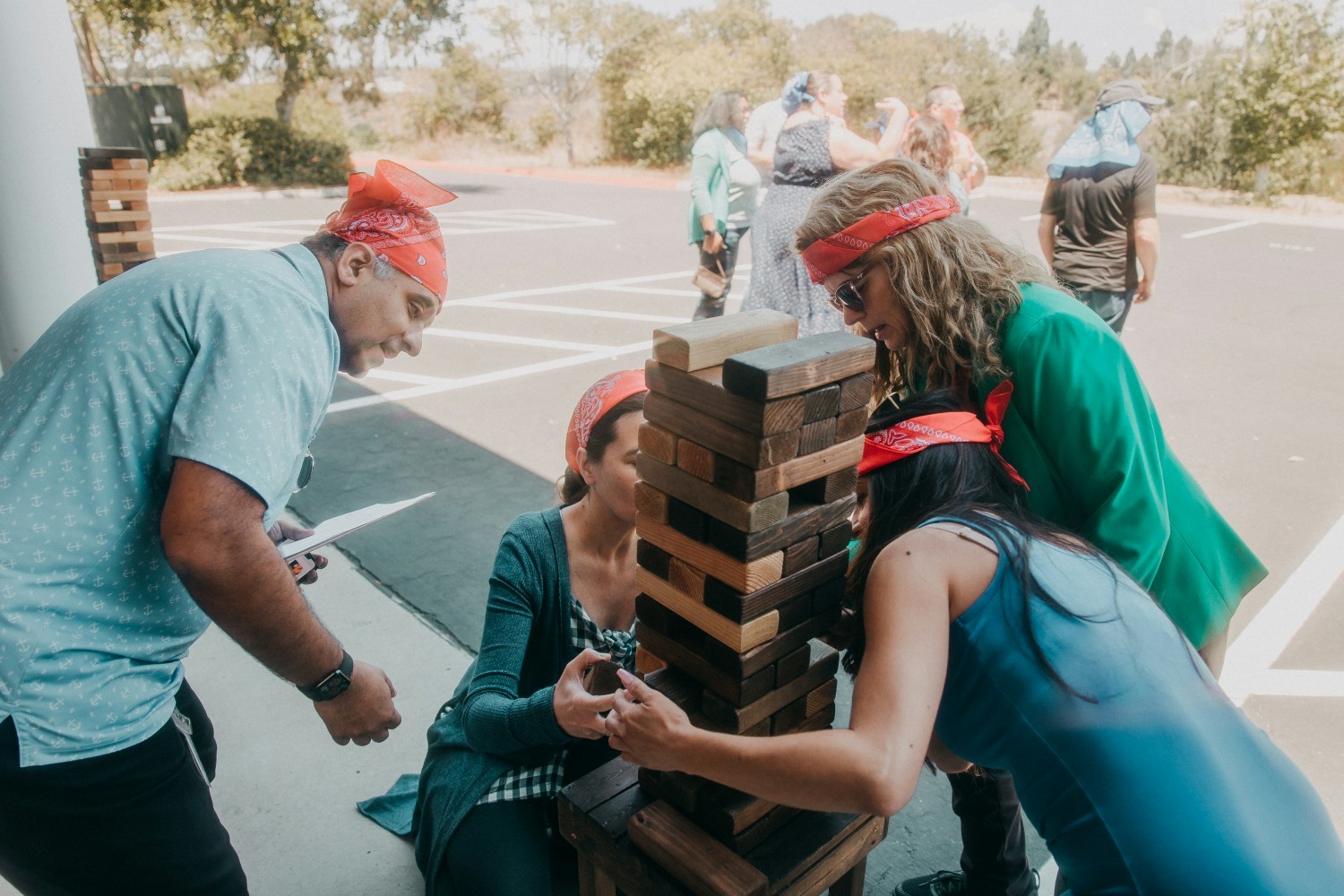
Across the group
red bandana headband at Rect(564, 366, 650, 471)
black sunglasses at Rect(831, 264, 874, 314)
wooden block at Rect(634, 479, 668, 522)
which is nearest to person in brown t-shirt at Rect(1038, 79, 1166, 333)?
black sunglasses at Rect(831, 264, 874, 314)

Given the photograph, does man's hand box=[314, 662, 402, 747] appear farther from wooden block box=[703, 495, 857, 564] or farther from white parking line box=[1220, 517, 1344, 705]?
white parking line box=[1220, 517, 1344, 705]

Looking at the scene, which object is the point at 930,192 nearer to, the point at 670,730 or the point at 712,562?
the point at 712,562

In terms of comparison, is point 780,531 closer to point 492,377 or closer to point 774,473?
point 774,473

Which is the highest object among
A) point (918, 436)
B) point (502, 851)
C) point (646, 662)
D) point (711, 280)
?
point (918, 436)

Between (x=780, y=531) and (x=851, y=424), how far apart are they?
218 mm

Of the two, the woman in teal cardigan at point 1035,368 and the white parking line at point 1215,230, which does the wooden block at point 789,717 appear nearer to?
the woman in teal cardigan at point 1035,368

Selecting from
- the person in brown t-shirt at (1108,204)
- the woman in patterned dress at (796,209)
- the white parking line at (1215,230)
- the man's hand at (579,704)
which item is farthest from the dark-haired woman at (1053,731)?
the white parking line at (1215,230)

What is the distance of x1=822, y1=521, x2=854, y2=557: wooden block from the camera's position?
5.07ft

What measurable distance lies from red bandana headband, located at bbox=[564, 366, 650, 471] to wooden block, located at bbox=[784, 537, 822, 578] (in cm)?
69

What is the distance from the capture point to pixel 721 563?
1.44 meters

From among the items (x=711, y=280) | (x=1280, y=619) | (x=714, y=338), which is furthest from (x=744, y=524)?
(x=711, y=280)

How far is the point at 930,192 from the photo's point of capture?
2133 mm

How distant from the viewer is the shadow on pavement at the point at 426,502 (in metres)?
3.91

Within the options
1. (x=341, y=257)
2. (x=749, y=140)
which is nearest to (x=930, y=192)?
(x=341, y=257)
